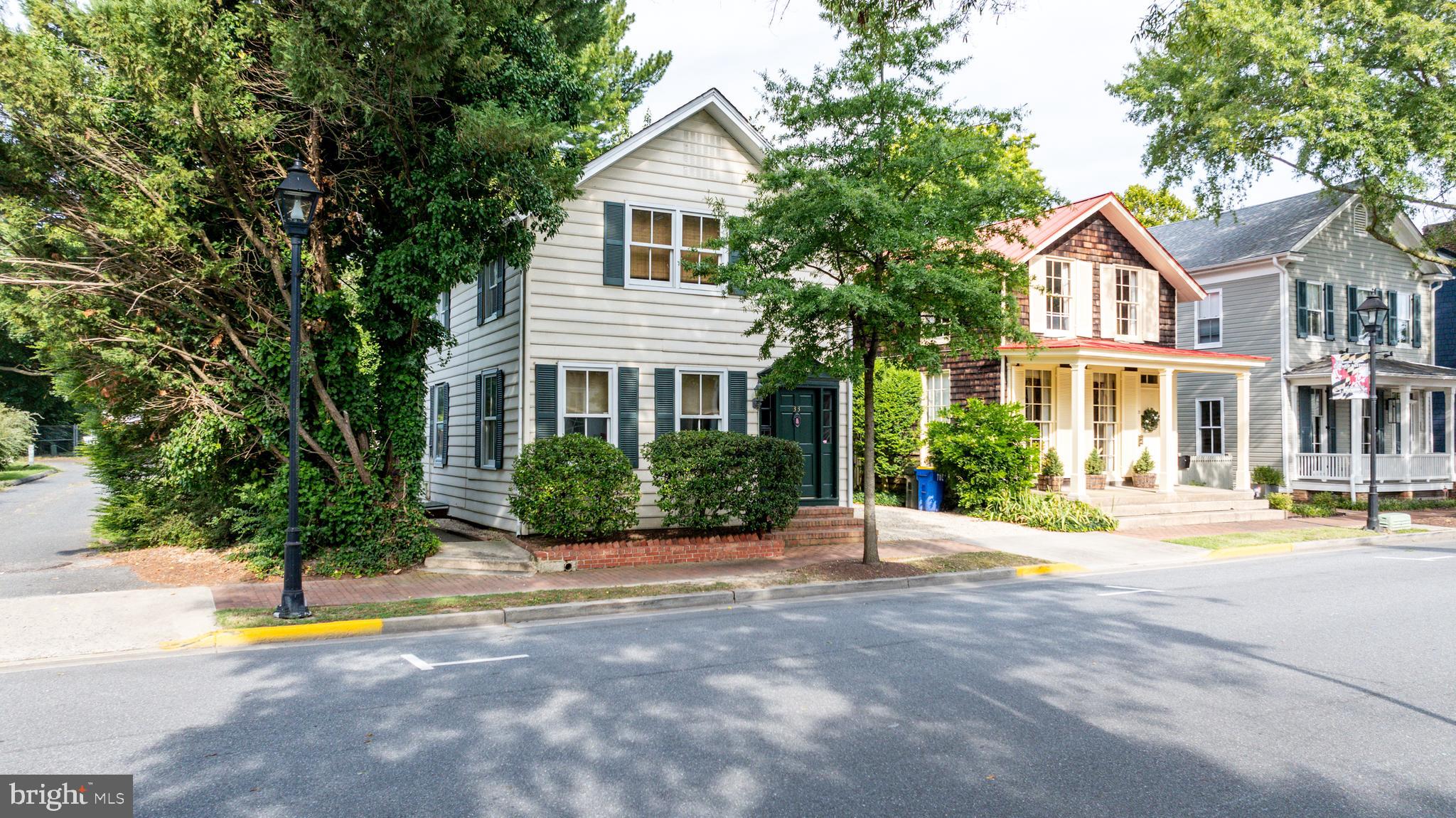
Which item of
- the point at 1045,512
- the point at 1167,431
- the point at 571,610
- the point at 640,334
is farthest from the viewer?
the point at 1167,431

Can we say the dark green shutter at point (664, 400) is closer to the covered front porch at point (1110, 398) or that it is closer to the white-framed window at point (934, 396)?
the covered front porch at point (1110, 398)

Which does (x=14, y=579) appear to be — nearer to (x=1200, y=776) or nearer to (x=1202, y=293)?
(x=1200, y=776)

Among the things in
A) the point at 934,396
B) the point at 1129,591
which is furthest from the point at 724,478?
the point at 934,396

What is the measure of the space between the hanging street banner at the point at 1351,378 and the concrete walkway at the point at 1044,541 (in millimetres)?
6780

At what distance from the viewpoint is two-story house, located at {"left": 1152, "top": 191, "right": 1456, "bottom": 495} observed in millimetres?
24359

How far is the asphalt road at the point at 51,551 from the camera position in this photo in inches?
412

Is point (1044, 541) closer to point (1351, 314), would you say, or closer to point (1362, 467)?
point (1362, 467)

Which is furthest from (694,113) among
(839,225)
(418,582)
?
(418,582)

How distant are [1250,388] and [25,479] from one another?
4196 centimetres

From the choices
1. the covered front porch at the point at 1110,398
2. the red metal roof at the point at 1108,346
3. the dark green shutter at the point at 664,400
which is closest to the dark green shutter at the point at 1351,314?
the covered front porch at the point at 1110,398

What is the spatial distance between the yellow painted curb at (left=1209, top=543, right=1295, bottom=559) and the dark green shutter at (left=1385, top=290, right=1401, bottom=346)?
599 inches

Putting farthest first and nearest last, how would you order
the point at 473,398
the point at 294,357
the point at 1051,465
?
the point at 1051,465 → the point at 473,398 → the point at 294,357

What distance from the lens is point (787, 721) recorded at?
5.57 metres

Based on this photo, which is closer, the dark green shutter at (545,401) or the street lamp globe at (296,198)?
the street lamp globe at (296,198)
